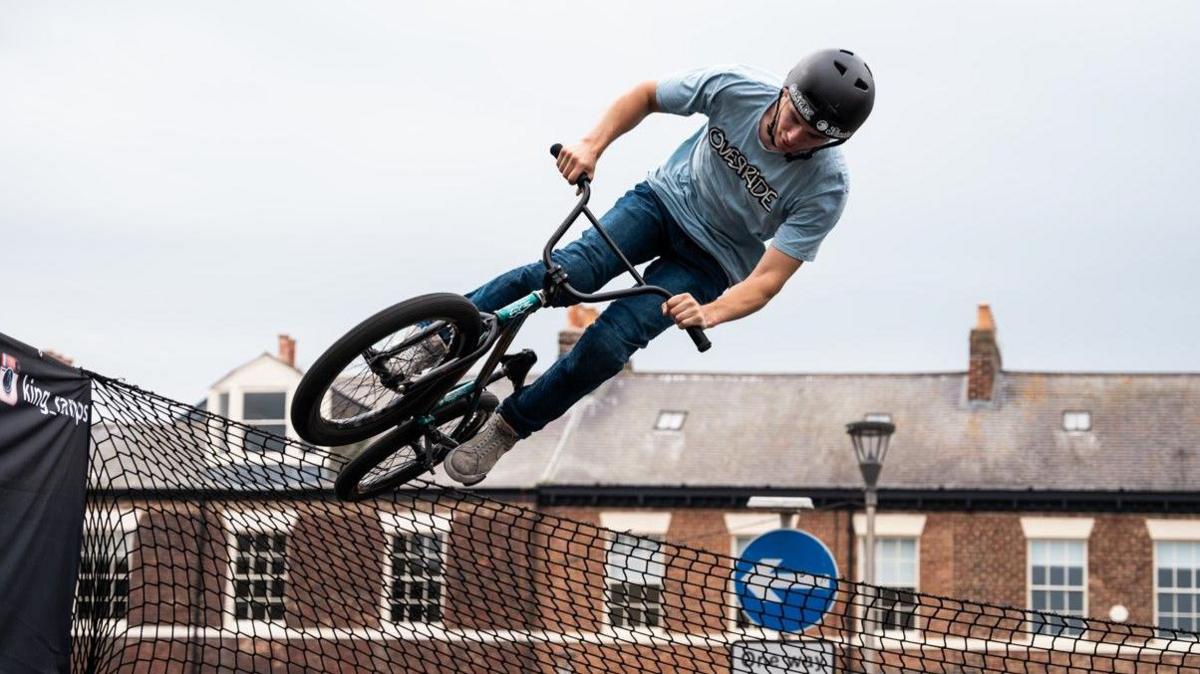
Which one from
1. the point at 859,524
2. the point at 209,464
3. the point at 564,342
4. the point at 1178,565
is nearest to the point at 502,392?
the point at 564,342

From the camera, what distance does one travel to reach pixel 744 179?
655 centimetres

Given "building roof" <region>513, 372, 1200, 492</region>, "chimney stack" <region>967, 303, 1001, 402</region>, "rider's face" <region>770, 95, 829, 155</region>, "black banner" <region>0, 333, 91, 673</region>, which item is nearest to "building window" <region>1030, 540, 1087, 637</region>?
"building roof" <region>513, 372, 1200, 492</region>

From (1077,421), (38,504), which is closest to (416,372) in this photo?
(38,504)

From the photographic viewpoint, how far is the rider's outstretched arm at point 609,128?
20.6 feet

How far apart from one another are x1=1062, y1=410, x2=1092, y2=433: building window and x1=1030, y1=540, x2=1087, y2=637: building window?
2.04 m

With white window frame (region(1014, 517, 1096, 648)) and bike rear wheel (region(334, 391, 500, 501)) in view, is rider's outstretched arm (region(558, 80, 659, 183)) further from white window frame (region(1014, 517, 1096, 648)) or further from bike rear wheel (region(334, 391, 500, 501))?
white window frame (region(1014, 517, 1096, 648))

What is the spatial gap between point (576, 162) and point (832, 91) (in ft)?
3.15

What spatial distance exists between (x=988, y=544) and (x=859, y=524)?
2039mm

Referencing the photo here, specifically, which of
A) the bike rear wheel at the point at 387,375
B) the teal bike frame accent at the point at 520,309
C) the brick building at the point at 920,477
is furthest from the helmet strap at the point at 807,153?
the brick building at the point at 920,477

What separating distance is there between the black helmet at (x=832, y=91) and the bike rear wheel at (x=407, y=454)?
1.71m

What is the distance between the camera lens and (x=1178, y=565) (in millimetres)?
26812

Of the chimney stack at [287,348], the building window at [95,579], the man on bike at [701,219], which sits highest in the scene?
the chimney stack at [287,348]

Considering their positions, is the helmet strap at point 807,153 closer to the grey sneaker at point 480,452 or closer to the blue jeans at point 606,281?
the blue jeans at point 606,281

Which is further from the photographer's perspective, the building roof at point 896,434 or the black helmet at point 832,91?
the building roof at point 896,434
